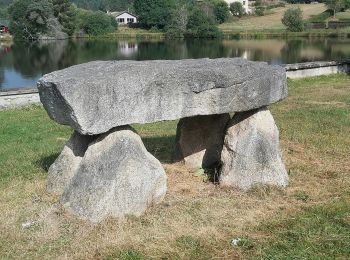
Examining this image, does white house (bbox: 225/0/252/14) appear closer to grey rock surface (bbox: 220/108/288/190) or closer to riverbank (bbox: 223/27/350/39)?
riverbank (bbox: 223/27/350/39)

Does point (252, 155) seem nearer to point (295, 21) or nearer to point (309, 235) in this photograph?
point (309, 235)

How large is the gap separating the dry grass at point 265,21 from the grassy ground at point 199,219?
263 ft

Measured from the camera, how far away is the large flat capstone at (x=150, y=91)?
6980mm

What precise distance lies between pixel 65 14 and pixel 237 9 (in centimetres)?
4449

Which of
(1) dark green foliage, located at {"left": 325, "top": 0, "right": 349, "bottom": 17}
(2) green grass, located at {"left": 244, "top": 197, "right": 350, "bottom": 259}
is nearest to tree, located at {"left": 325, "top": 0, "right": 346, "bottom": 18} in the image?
(1) dark green foliage, located at {"left": 325, "top": 0, "right": 349, "bottom": 17}

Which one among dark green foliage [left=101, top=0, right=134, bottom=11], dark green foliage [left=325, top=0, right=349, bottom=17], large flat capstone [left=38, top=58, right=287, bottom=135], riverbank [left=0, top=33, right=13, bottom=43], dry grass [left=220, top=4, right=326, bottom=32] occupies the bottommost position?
riverbank [left=0, top=33, right=13, bottom=43]

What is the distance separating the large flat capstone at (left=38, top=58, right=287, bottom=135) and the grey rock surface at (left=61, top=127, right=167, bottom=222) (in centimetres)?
36

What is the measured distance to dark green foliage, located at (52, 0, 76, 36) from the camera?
79062 millimetres

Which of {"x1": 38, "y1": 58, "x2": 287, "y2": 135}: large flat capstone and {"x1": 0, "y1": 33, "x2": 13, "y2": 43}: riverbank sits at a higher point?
{"x1": 38, "y1": 58, "x2": 287, "y2": 135}: large flat capstone

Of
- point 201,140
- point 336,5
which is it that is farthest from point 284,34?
point 201,140

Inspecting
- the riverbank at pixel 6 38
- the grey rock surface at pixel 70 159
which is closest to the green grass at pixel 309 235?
the grey rock surface at pixel 70 159

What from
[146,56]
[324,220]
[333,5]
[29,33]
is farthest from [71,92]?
[333,5]

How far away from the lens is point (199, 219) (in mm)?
7328

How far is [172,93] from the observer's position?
7.61m
